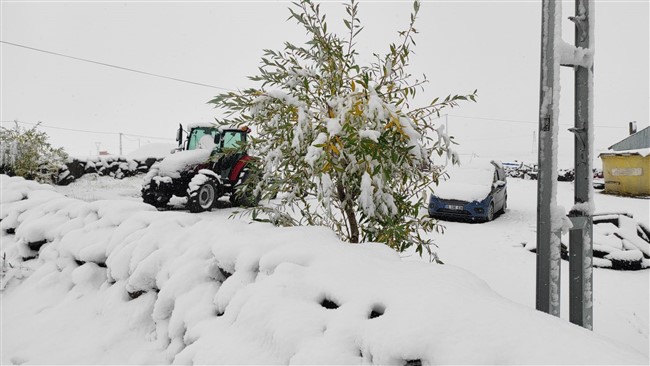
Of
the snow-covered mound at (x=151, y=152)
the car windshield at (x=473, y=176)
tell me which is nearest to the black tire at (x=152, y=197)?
the car windshield at (x=473, y=176)

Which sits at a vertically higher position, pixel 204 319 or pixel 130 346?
pixel 204 319

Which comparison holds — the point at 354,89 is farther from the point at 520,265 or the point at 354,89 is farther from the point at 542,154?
the point at 520,265

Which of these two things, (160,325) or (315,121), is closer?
(160,325)

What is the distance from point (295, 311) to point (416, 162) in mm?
1295

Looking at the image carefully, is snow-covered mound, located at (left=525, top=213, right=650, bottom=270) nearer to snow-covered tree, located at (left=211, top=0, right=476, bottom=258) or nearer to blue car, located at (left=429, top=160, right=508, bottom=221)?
blue car, located at (left=429, top=160, right=508, bottom=221)

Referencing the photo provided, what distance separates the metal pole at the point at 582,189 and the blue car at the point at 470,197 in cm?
579

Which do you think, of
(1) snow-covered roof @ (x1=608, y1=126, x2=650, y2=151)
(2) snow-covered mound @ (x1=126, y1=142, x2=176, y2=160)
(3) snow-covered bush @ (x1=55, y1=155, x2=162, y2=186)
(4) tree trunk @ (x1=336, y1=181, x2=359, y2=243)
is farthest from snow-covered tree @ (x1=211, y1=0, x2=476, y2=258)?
(1) snow-covered roof @ (x1=608, y1=126, x2=650, y2=151)

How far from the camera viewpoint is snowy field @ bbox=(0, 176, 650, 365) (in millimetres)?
1316

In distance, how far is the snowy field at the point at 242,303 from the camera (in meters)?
1.32

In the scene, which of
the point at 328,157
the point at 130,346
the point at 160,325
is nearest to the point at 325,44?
the point at 328,157

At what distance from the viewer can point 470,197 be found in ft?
30.0

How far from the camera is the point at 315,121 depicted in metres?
2.66

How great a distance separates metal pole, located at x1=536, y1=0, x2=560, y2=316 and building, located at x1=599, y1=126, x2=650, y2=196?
16231 mm

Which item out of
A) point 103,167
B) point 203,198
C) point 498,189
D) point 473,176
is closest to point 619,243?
point 498,189
